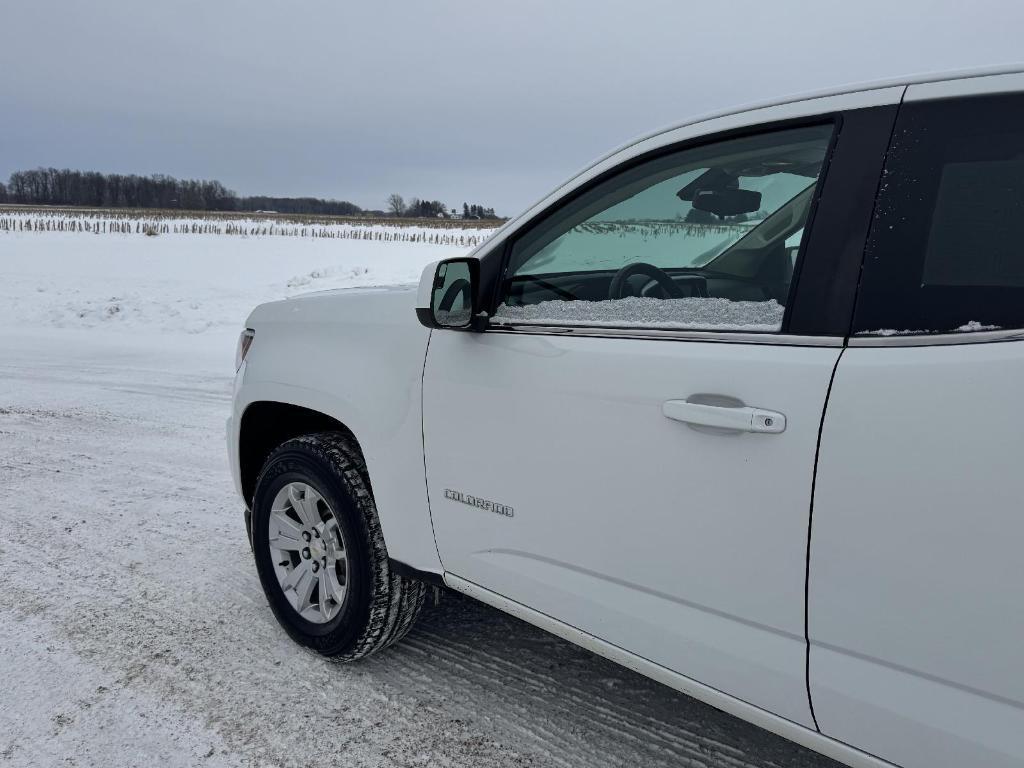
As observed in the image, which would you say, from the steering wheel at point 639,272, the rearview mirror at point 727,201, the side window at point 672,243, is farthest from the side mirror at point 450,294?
the rearview mirror at point 727,201

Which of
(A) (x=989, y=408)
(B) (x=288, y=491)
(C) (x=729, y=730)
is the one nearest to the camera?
(A) (x=989, y=408)

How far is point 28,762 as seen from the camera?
2379 mm

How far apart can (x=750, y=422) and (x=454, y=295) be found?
3.52 feet

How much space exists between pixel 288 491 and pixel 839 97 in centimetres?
228

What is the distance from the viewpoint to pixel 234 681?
2.85m

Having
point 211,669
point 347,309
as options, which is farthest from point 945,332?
point 211,669

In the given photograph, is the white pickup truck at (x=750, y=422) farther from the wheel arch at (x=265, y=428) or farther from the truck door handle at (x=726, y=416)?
the wheel arch at (x=265, y=428)

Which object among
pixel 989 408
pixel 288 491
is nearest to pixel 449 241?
pixel 288 491

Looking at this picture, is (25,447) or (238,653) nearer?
(238,653)

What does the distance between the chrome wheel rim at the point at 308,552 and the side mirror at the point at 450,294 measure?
91 cm

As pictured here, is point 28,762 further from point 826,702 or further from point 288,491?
point 826,702

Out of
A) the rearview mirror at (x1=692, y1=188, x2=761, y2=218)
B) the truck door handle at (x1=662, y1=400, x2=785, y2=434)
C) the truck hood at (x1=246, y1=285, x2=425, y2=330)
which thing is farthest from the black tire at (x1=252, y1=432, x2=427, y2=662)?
the rearview mirror at (x1=692, y1=188, x2=761, y2=218)

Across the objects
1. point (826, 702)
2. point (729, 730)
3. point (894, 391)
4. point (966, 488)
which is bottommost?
point (729, 730)

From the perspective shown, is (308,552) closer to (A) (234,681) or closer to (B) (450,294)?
(A) (234,681)
